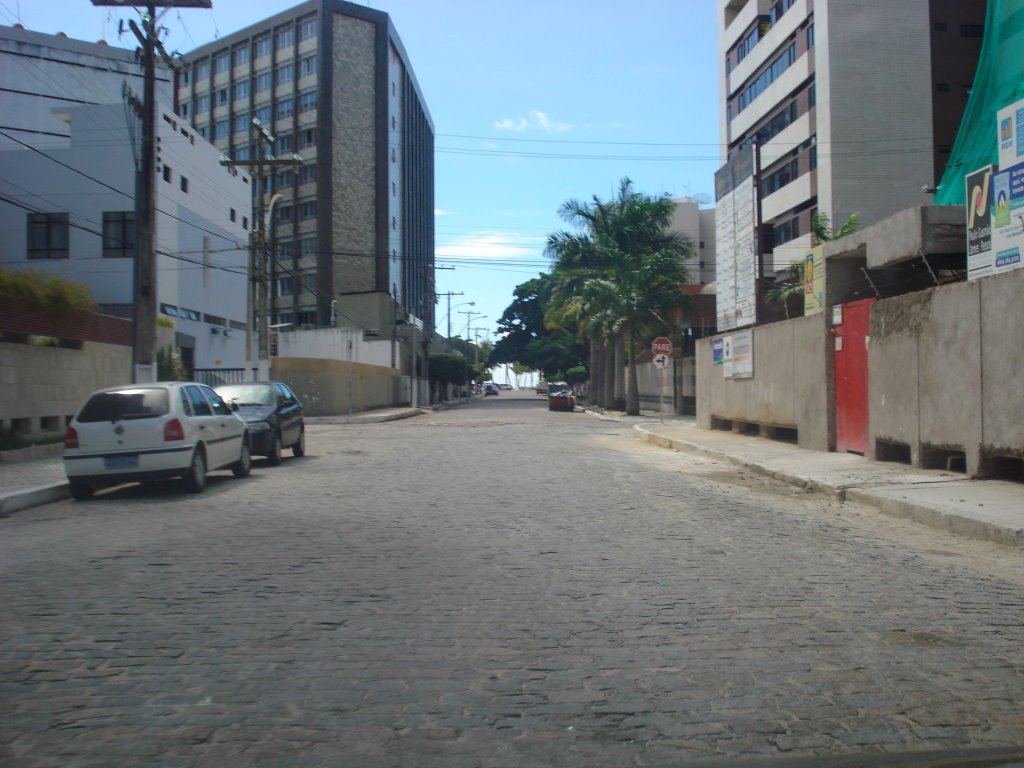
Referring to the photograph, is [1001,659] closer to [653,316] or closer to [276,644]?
[276,644]

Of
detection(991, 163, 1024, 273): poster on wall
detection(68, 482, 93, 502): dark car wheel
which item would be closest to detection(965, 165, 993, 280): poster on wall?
detection(991, 163, 1024, 273): poster on wall

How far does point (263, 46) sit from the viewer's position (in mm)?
71062

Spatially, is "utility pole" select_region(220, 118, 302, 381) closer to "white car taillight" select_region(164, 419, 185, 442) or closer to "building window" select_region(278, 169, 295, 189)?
"white car taillight" select_region(164, 419, 185, 442)

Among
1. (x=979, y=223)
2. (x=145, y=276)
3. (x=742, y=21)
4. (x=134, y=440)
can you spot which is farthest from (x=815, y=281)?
(x=742, y=21)

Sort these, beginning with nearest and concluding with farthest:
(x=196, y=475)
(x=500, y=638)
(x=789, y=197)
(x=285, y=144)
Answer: (x=500, y=638) → (x=196, y=475) → (x=789, y=197) → (x=285, y=144)

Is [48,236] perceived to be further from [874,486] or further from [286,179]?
[874,486]

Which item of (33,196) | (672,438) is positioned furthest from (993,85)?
(33,196)

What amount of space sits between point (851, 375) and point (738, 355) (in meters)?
6.92

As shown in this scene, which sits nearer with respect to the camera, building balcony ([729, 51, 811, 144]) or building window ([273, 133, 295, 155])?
building balcony ([729, 51, 811, 144])

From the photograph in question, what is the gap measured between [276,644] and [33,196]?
3911 centimetres

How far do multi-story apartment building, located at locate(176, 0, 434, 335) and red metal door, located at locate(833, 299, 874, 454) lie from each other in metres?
49.8

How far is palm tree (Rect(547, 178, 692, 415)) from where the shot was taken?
39.6m

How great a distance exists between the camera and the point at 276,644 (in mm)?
5281

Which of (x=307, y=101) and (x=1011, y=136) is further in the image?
(x=307, y=101)
